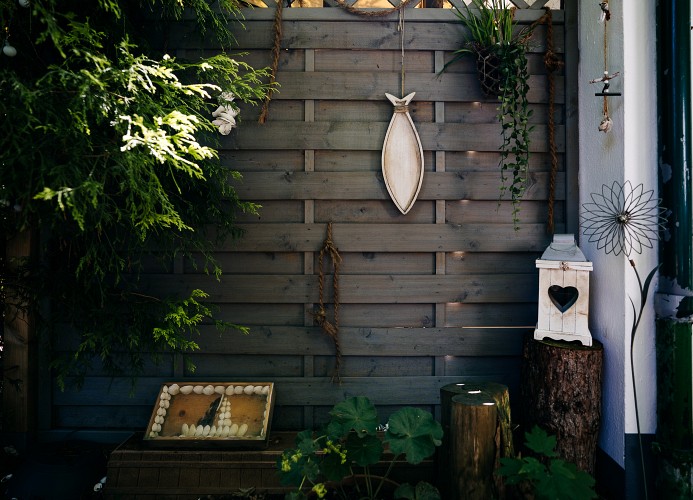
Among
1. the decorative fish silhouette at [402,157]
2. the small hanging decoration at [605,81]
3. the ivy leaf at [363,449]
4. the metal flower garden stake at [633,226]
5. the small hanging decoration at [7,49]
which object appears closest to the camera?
the small hanging decoration at [7,49]

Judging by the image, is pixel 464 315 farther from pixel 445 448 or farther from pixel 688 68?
pixel 688 68

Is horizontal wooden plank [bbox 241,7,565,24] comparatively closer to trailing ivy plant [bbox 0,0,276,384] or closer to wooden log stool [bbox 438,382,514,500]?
trailing ivy plant [bbox 0,0,276,384]

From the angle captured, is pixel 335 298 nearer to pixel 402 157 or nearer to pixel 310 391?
pixel 310 391

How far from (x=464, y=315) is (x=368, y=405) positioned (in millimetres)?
1016

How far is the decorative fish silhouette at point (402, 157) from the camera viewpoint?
2.87m

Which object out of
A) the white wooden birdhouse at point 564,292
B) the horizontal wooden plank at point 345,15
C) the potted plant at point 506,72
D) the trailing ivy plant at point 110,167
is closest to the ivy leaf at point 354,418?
the trailing ivy plant at point 110,167

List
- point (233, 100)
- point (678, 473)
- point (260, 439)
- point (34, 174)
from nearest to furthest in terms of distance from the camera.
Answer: point (34, 174), point (678, 473), point (260, 439), point (233, 100)

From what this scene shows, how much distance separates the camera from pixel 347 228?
292 centimetres

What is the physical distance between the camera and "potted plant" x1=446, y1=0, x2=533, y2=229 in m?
2.72

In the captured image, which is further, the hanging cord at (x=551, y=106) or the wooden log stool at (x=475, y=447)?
the hanging cord at (x=551, y=106)

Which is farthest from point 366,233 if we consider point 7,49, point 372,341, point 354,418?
point 7,49

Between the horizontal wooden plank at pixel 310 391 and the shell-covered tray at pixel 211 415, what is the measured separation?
3.6 inches

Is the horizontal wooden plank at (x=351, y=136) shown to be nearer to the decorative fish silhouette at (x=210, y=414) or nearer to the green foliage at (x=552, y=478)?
the decorative fish silhouette at (x=210, y=414)

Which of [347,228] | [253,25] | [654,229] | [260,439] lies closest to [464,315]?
[347,228]
